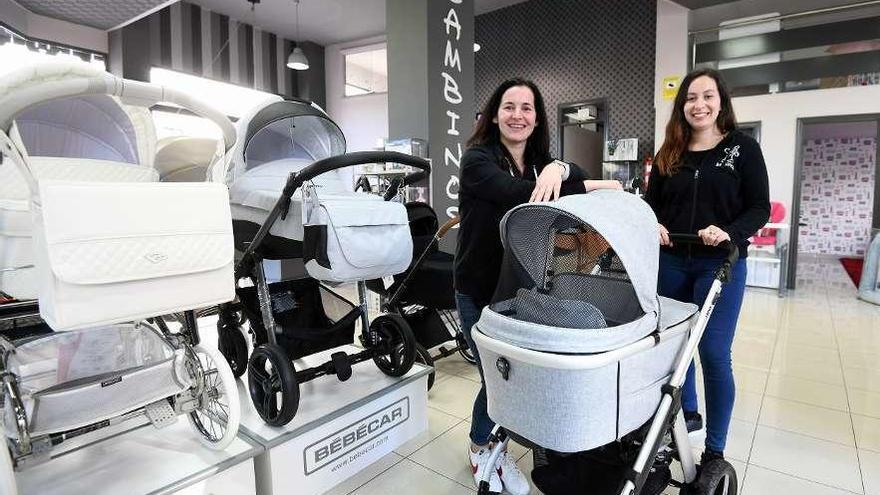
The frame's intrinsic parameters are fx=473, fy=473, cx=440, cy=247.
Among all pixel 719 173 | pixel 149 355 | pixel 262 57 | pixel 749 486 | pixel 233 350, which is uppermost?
pixel 262 57

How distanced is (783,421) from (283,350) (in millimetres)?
2557

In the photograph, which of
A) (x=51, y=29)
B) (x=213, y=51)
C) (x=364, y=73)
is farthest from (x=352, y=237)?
(x=364, y=73)

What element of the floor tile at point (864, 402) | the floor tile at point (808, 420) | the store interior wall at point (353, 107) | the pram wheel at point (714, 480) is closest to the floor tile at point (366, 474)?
the pram wheel at point (714, 480)

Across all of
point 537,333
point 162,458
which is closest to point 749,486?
point 537,333

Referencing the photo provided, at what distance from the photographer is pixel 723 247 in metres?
1.68

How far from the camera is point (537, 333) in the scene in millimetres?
1087

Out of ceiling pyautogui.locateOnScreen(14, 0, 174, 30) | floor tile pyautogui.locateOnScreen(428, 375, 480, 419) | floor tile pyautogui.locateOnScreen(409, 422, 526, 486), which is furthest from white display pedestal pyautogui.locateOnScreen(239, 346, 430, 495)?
ceiling pyautogui.locateOnScreen(14, 0, 174, 30)

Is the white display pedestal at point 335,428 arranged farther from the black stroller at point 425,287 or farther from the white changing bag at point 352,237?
the white changing bag at point 352,237

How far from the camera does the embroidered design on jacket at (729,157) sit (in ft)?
5.72

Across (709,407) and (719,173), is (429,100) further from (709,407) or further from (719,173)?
(709,407)

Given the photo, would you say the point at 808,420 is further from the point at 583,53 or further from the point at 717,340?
the point at 583,53

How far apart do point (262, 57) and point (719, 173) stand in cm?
823

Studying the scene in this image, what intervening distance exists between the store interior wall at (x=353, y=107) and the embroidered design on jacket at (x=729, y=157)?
23.9 feet

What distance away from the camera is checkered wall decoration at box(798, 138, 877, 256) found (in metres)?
9.60
